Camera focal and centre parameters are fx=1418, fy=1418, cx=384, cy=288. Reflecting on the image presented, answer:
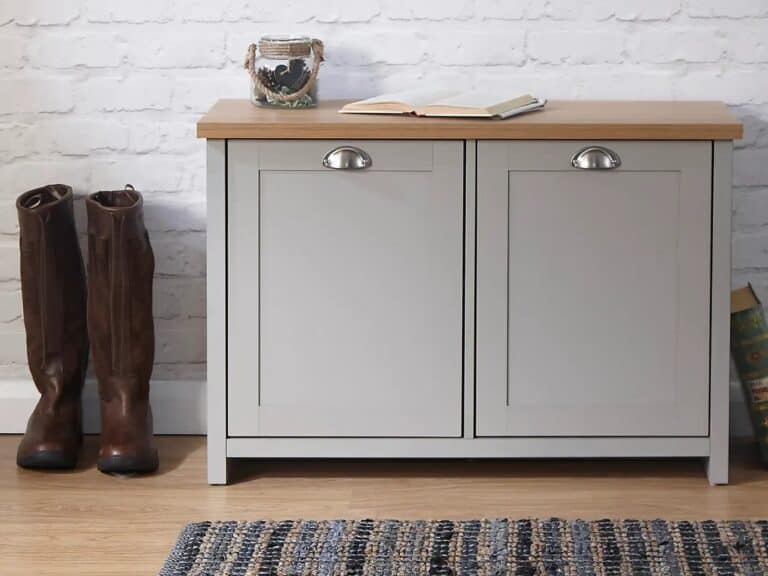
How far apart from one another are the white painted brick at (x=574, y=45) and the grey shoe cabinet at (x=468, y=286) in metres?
0.32

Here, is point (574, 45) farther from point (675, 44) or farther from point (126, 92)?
point (126, 92)

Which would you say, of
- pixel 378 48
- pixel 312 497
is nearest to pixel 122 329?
pixel 312 497

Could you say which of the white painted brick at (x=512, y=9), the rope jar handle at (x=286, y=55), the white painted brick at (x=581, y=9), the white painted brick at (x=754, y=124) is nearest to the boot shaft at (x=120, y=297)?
the rope jar handle at (x=286, y=55)

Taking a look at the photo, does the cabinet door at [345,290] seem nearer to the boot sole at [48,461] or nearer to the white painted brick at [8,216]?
the boot sole at [48,461]

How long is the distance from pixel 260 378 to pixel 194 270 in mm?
504

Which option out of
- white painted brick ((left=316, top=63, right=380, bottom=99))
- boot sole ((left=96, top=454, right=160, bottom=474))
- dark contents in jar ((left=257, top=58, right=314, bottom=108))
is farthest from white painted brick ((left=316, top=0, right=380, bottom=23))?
boot sole ((left=96, top=454, right=160, bottom=474))

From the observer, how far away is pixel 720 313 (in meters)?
3.04

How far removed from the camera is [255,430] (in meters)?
3.09

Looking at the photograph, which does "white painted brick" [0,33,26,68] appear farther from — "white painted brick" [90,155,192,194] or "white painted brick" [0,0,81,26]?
"white painted brick" [90,155,192,194]

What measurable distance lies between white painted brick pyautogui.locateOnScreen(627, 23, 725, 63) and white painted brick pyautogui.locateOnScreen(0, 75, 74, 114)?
1354mm

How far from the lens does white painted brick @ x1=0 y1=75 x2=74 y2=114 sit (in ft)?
11.2

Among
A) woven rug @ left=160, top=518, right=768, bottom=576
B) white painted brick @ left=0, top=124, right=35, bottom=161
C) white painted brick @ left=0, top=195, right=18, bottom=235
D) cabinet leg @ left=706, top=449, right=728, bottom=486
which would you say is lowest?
woven rug @ left=160, top=518, right=768, bottom=576

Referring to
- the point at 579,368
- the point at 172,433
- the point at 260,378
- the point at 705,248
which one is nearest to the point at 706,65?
the point at 705,248

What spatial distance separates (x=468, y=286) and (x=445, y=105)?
0.39 metres
